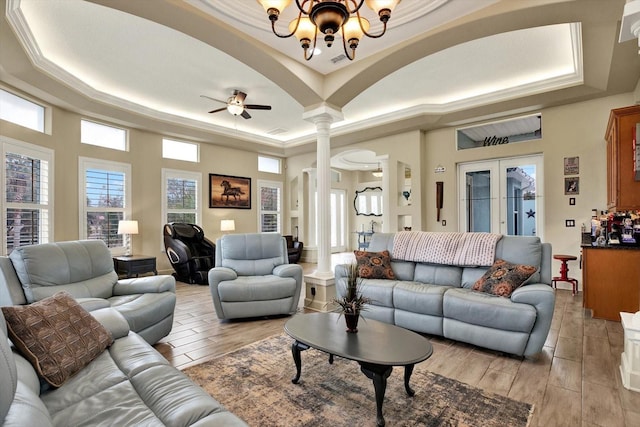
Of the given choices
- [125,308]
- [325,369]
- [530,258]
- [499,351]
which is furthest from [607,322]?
[125,308]

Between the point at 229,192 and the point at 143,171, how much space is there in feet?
6.52

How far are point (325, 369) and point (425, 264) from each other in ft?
5.90

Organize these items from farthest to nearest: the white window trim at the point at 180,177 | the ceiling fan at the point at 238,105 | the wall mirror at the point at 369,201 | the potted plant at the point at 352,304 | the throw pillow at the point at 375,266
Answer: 1. the wall mirror at the point at 369,201
2. the white window trim at the point at 180,177
3. the ceiling fan at the point at 238,105
4. the throw pillow at the point at 375,266
5. the potted plant at the point at 352,304

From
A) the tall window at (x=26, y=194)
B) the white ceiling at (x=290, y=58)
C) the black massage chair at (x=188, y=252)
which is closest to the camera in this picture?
the white ceiling at (x=290, y=58)

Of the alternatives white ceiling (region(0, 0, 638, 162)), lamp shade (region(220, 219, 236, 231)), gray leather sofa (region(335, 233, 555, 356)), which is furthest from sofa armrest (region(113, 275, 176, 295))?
lamp shade (region(220, 219, 236, 231))

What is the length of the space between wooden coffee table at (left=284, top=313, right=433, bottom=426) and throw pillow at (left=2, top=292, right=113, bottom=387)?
1.17 metres

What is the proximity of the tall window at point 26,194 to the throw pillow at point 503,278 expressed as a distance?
231 inches

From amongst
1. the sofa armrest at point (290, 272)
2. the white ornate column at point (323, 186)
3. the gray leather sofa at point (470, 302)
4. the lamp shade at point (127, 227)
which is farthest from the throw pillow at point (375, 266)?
the lamp shade at point (127, 227)

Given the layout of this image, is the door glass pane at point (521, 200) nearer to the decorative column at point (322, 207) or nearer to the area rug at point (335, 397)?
the decorative column at point (322, 207)

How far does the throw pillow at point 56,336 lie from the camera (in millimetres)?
1588

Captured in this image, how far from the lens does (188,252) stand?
5926 mm

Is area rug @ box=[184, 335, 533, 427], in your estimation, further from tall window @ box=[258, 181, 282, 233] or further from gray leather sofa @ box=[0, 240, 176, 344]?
tall window @ box=[258, 181, 282, 233]

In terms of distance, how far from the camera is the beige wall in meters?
5.23

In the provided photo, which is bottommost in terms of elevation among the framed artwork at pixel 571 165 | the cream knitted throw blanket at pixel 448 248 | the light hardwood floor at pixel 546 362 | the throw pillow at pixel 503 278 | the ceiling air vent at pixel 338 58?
the light hardwood floor at pixel 546 362
